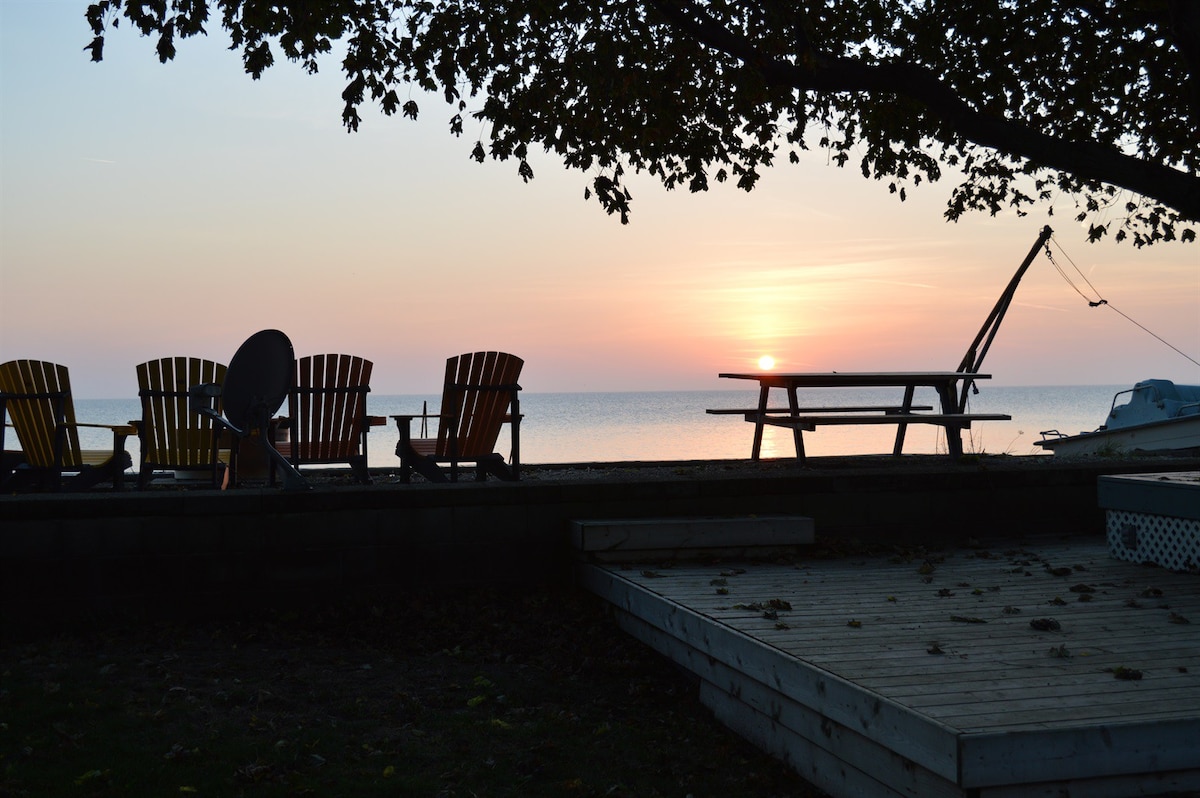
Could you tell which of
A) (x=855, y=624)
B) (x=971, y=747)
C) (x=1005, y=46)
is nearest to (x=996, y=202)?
(x=1005, y=46)

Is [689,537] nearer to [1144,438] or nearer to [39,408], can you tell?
[39,408]

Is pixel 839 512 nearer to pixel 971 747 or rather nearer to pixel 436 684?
pixel 436 684

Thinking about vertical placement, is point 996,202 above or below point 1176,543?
above

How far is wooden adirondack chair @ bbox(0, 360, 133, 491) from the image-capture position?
7.39m

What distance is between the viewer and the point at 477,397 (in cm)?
803

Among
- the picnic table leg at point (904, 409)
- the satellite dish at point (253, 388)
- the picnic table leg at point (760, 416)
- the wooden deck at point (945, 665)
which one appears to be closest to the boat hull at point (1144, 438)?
the picnic table leg at point (904, 409)

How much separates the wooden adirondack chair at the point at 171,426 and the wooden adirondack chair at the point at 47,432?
0.19 metres

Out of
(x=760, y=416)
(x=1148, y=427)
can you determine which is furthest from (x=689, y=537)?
(x=1148, y=427)

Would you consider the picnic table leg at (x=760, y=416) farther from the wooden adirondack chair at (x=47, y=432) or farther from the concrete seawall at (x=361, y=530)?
the wooden adirondack chair at (x=47, y=432)

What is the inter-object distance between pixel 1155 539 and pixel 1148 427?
11.0 meters

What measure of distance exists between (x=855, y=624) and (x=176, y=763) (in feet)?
8.68

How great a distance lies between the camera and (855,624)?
4.32 m

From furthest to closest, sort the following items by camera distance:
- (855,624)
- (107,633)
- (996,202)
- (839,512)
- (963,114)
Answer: (996,202)
(839,512)
(963,114)
(107,633)
(855,624)

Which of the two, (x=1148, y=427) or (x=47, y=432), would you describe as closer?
(x=47, y=432)
